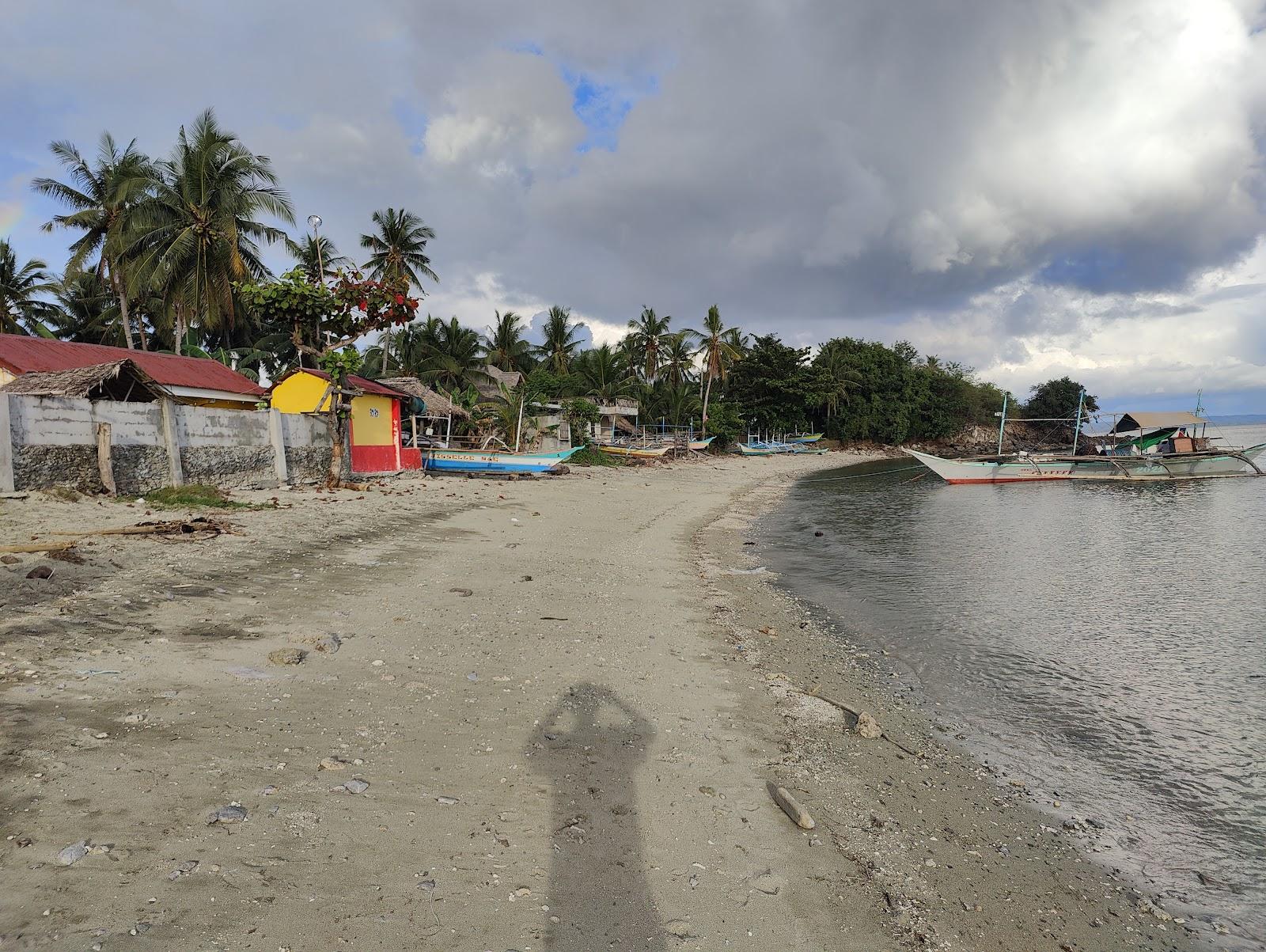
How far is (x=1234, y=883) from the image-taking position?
4.34 m

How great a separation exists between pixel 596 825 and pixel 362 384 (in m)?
21.5

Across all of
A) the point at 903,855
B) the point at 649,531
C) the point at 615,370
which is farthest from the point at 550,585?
the point at 615,370

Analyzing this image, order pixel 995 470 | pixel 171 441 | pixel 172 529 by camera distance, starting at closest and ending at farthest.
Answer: pixel 172 529 < pixel 171 441 < pixel 995 470

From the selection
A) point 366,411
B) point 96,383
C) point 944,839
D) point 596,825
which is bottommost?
point 944,839

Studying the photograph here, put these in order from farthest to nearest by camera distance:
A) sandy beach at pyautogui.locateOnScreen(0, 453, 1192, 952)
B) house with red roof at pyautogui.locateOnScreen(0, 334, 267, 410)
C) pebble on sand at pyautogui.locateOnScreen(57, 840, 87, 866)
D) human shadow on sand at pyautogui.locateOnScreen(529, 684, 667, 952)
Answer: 1. house with red roof at pyautogui.locateOnScreen(0, 334, 267, 410)
2. human shadow on sand at pyautogui.locateOnScreen(529, 684, 667, 952)
3. sandy beach at pyautogui.locateOnScreen(0, 453, 1192, 952)
4. pebble on sand at pyautogui.locateOnScreen(57, 840, 87, 866)

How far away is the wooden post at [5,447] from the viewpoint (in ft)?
34.3

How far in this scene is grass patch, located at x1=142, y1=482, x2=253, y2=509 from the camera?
12.2 meters

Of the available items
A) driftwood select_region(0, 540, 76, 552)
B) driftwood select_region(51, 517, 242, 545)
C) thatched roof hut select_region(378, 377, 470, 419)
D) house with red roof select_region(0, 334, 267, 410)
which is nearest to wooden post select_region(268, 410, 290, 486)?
house with red roof select_region(0, 334, 267, 410)

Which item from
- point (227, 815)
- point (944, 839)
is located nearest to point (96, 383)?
point (227, 815)

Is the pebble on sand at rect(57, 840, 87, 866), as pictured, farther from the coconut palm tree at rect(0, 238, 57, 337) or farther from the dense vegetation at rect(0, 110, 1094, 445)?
the coconut palm tree at rect(0, 238, 57, 337)

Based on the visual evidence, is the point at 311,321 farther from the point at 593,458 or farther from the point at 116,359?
the point at 593,458

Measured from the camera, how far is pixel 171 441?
13.1 meters

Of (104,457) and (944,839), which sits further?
(104,457)

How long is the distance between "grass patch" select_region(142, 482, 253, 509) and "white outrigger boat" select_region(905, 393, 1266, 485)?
34.4m
